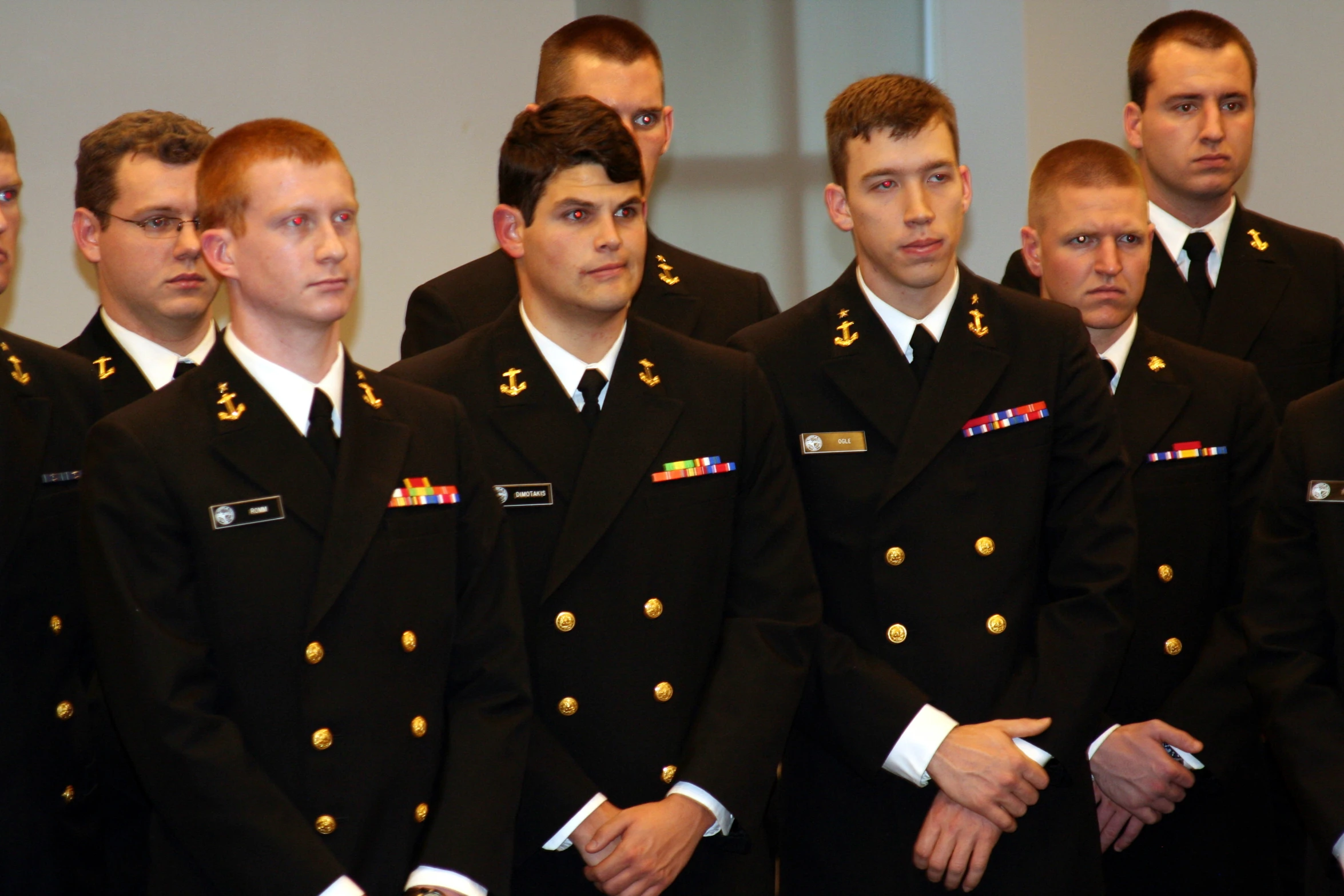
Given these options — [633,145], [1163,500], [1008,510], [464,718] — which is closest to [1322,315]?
[1163,500]

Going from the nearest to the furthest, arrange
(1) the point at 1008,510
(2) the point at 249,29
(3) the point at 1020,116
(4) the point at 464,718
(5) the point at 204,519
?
(5) the point at 204,519, (4) the point at 464,718, (1) the point at 1008,510, (2) the point at 249,29, (3) the point at 1020,116

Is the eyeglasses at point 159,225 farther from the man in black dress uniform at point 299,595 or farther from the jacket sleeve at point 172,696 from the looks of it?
the jacket sleeve at point 172,696

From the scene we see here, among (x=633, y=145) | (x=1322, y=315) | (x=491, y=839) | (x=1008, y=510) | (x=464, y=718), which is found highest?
(x=633, y=145)

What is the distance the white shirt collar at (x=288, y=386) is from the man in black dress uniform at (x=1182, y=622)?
1.51m

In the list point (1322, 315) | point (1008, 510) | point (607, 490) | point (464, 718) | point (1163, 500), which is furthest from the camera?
point (1322, 315)

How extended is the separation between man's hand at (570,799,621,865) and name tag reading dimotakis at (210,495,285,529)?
67 cm

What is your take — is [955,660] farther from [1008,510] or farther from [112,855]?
[112,855]


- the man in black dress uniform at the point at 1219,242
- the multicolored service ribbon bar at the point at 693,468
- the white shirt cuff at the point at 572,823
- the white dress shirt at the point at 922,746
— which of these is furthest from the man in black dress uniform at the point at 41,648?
the man in black dress uniform at the point at 1219,242

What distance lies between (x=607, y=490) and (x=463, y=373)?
13.8 inches

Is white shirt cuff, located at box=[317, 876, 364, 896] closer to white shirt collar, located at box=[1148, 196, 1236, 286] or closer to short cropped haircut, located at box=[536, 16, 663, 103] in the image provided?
short cropped haircut, located at box=[536, 16, 663, 103]

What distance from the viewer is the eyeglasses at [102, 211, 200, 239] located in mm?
2943

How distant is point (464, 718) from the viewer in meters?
2.14

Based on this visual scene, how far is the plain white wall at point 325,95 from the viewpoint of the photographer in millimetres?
3793

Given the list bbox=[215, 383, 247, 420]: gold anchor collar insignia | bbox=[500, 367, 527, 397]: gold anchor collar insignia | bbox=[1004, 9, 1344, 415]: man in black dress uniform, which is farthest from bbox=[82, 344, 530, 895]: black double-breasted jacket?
bbox=[1004, 9, 1344, 415]: man in black dress uniform
